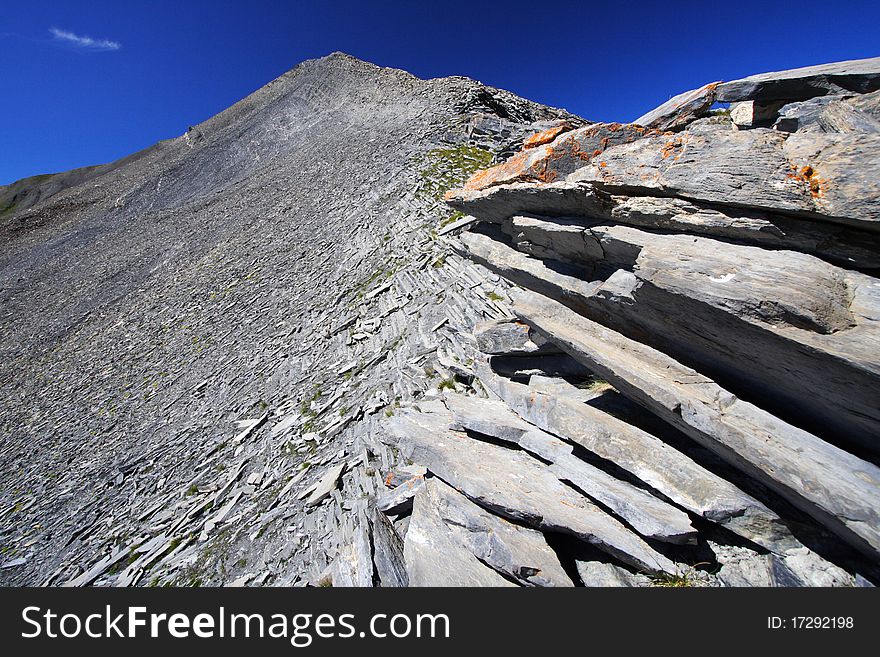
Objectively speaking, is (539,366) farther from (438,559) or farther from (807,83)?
(807,83)

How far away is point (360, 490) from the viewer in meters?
8.50

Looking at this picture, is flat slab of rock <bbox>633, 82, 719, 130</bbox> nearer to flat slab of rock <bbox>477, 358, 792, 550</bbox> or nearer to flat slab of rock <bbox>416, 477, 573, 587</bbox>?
flat slab of rock <bbox>477, 358, 792, 550</bbox>

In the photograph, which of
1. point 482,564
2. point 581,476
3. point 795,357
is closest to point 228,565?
point 482,564

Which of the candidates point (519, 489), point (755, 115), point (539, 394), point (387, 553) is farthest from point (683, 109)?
point (387, 553)

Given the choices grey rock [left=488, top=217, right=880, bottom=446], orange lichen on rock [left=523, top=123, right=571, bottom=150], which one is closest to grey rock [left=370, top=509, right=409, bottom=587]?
grey rock [left=488, top=217, right=880, bottom=446]

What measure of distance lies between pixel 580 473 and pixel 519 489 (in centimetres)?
102

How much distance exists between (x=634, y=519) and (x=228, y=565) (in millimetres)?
8598

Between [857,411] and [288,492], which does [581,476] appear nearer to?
[857,411]

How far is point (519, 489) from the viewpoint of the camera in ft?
20.1

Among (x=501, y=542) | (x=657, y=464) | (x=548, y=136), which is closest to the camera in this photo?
(x=501, y=542)

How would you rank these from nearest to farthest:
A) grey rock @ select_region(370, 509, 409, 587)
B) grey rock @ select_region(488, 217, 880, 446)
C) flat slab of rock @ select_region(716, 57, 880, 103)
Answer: grey rock @ select_region(488, 217, 880, 446) → flat slab of rock @ select_region(716, 57, 880, 103) → grey rock @ select_region(370, 509, 409, 587)

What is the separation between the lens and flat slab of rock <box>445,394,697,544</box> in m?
4.90

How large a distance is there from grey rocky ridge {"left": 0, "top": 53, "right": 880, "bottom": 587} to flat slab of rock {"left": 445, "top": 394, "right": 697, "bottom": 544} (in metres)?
0.04

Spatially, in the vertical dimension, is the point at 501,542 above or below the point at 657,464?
below
